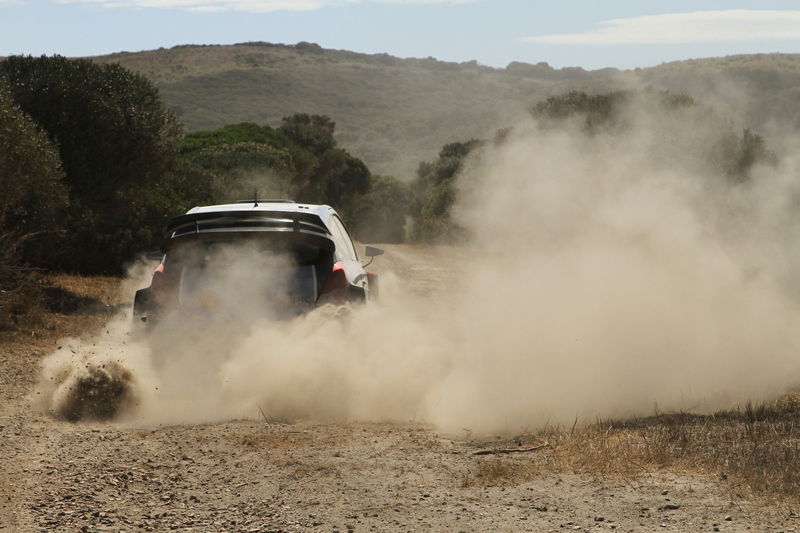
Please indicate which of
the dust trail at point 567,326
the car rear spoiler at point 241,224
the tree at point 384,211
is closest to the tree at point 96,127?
the dust trail at point 567,326

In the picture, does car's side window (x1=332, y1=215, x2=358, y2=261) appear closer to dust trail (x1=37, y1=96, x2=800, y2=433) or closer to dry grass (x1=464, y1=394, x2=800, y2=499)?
dust trail (x1=37, y1=96, x2=800, y2=433)

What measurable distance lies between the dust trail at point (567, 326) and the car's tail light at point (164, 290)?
33 cm

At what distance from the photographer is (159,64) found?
125m

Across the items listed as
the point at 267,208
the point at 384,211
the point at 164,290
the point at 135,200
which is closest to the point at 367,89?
the point at 384,211

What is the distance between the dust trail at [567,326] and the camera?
809cm

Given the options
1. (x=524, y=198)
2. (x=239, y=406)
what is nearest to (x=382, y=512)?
(x=239, y=406)

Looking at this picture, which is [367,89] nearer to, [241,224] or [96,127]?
[96,127]

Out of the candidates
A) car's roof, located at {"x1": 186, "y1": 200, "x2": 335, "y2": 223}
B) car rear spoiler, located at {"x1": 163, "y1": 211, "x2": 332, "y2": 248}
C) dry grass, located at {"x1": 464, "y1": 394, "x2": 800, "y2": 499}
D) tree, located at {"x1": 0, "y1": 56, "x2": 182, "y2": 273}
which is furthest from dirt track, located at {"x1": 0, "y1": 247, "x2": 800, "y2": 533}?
tree, located at {"x1": 0, "y1": 56, "x2": 182, "y2": 273}

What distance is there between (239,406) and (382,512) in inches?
115

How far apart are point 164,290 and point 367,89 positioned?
134 metres

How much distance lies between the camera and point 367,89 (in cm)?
13950

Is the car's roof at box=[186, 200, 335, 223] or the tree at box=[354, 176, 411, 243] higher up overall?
the car's roof at box=[186, 200, 335, 223]

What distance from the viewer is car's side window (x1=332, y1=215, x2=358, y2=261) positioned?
30.0 ft

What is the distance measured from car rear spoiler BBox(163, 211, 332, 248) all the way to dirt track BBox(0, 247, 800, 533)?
1.65 meters
